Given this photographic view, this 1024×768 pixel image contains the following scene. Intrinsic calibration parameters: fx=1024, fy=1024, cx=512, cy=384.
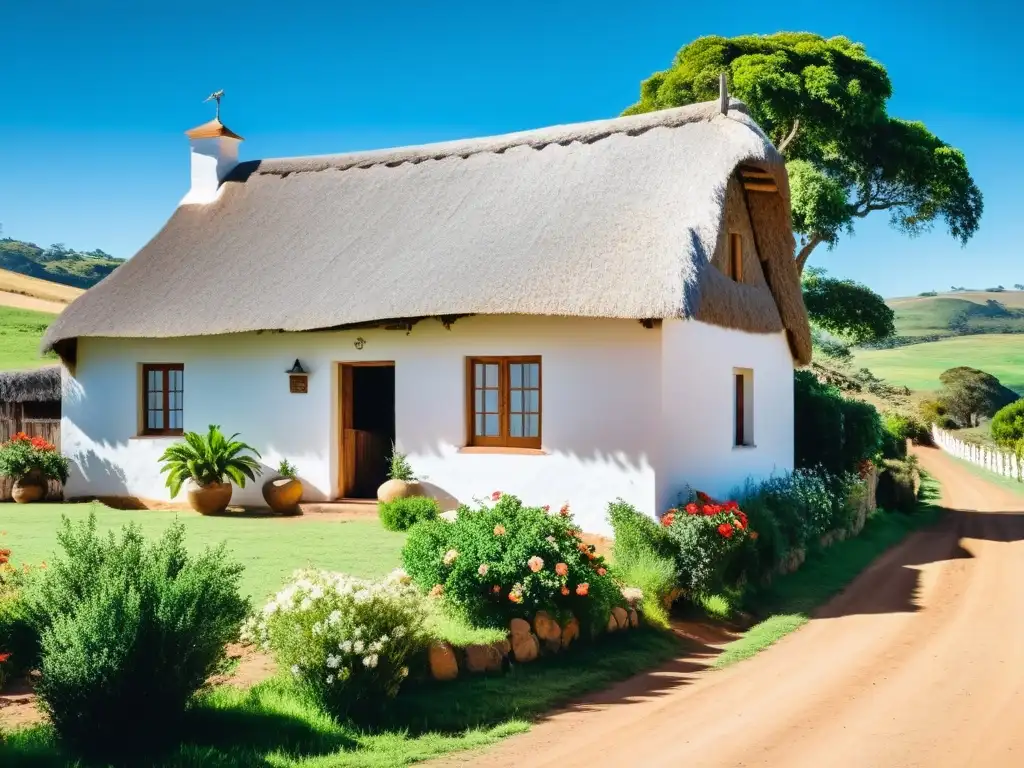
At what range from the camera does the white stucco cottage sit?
13508mm

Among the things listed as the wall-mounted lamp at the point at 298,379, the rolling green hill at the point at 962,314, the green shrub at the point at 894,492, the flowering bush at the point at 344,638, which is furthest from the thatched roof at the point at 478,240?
the rolling green hill at the point at 962,314

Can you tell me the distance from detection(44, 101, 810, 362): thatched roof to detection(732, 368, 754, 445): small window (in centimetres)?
87

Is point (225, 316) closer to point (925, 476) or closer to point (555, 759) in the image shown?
point (555, 759)

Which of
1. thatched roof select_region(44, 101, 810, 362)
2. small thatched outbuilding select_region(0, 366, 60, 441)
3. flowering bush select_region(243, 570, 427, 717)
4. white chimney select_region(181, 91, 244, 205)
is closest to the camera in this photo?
flowering bush select_region(243, 570, 427, 717)

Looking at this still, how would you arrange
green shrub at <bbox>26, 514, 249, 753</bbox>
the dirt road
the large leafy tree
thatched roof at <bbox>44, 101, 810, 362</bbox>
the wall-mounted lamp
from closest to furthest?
green shrub at <bbox>26, 514, 249, 753</bbox> < the dirt road < thatched roof at <bbox>44, 101, 810, 362</bbox> < the wall-mounted lamp < the large leafy tree

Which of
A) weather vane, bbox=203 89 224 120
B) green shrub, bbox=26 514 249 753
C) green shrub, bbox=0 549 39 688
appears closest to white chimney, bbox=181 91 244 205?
weather vane, bbox=203 89 224 120

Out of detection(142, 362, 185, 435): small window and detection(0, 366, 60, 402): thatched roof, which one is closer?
detection(142, 362, 185, 435): small window

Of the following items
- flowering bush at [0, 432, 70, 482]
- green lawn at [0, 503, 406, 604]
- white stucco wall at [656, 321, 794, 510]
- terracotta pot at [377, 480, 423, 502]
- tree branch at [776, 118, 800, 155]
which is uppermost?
tree branch at [776, 118, 800, 155]

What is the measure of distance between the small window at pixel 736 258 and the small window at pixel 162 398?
9179mm

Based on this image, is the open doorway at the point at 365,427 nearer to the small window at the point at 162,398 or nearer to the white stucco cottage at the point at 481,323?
the white stucco cottage at the point at 481,323

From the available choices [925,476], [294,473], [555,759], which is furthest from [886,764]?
[925,476]

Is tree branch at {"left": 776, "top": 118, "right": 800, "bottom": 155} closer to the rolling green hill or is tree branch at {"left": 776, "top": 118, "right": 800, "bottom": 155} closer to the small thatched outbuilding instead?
the small thatched outbuilding

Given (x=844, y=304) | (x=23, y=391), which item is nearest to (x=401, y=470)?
(x=23, y=391)

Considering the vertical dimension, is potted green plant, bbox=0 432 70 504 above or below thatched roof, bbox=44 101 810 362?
below
